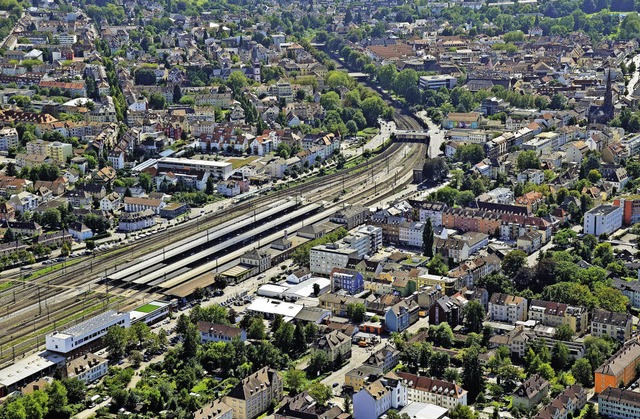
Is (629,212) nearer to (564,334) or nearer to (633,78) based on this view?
(564,334)

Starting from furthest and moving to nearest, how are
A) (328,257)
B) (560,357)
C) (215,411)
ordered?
(328,257) < (560,357) < (215,411)

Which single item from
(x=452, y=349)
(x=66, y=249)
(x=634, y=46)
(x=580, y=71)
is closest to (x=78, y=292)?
(x=66, y=249)

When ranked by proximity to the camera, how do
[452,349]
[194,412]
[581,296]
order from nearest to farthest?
1. [194,412]
2. [452,349]
3. [581,296]

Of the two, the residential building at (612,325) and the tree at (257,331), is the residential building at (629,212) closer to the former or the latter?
the residential building at (612,325)

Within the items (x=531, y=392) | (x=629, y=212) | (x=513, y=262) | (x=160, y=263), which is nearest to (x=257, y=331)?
(x=160, y=263)

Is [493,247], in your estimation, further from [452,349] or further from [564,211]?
[452,349]

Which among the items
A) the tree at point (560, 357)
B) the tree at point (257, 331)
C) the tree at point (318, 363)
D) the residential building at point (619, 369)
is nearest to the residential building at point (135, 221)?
the tree at point (257, 331)
